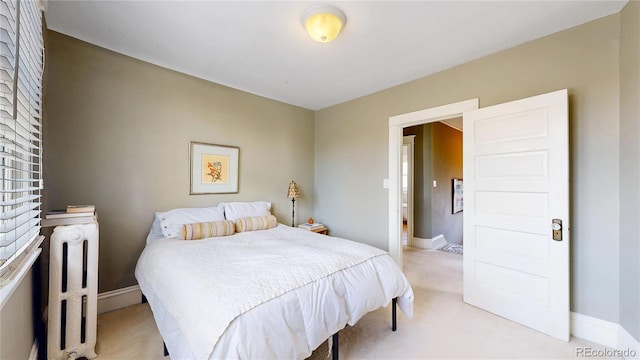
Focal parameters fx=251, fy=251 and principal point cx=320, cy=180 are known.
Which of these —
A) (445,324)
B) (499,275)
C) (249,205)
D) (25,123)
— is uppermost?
(25,123)

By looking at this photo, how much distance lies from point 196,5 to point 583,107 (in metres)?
3.03

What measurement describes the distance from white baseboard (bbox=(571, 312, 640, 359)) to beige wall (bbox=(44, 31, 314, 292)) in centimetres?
350

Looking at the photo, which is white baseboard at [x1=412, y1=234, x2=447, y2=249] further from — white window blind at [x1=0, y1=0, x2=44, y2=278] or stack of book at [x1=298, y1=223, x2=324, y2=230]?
white window blind at [x1=0, y1=0, x2=44, y2=278]

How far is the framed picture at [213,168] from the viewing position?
9.51 ft

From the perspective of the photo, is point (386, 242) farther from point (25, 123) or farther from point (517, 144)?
point (25, 123)

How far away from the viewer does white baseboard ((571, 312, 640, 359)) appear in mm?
1724

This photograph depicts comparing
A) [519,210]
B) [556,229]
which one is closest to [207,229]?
[519,210]

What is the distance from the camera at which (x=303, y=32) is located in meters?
2.06

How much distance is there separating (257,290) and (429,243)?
161 inches

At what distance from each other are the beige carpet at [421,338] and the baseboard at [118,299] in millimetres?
79

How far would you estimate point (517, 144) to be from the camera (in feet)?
7.09

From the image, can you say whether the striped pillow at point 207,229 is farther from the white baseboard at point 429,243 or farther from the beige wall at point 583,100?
the white baseboard at point 429,243

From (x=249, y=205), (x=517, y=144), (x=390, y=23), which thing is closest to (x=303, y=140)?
(x=249, y=205)

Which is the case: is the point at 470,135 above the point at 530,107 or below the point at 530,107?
below
